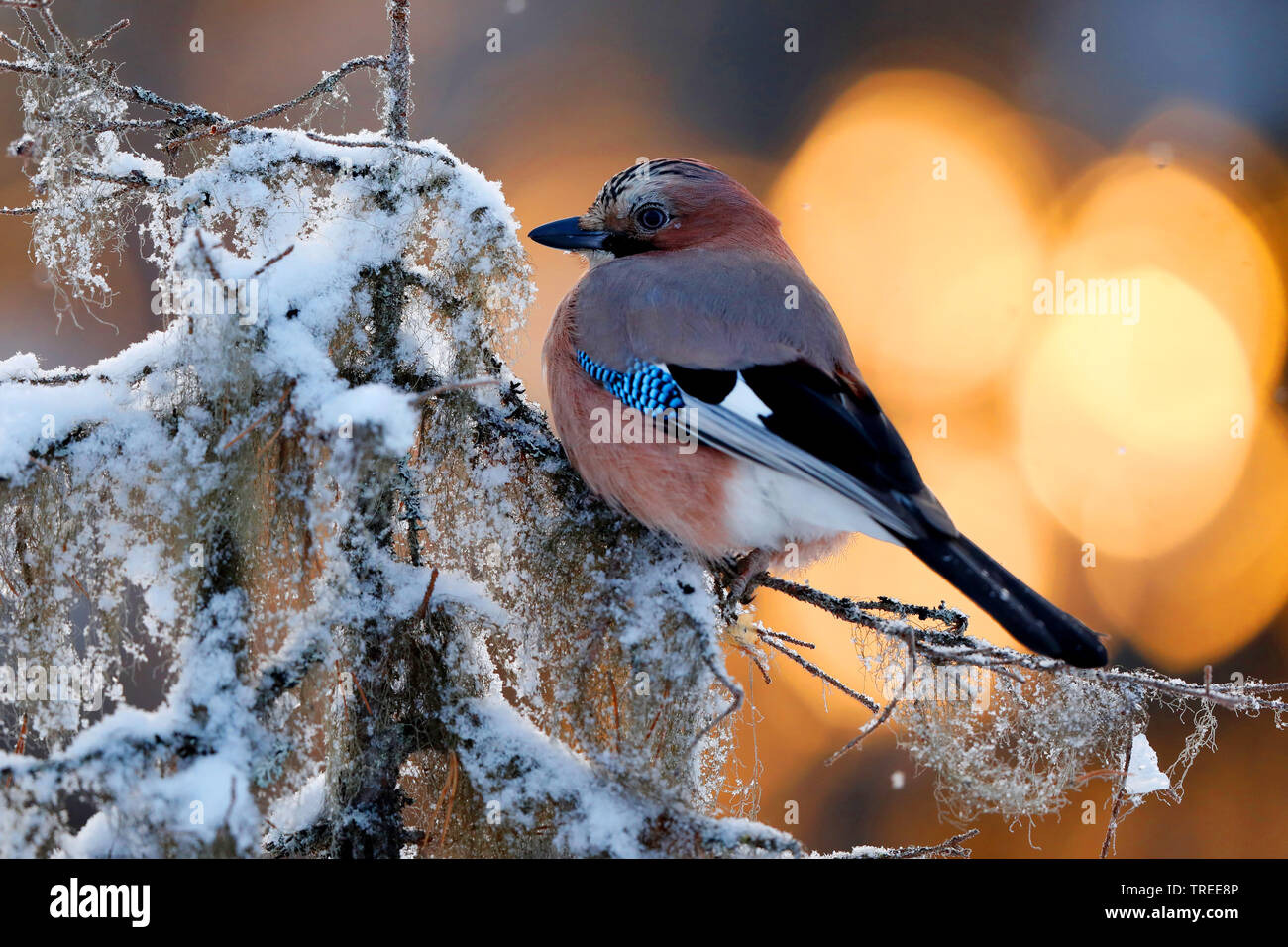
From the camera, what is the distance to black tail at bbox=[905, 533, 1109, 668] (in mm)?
1603

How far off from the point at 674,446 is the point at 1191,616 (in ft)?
12.2

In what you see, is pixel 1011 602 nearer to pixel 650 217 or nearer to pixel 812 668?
pixel 812 668

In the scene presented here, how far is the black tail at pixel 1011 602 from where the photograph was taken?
1.60 metres

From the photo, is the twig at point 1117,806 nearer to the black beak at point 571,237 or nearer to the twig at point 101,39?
the black beak at point 571,237

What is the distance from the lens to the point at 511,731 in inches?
61.2

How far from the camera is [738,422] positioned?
205 cm

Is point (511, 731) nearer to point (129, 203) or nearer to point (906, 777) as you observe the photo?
point (129, 203)

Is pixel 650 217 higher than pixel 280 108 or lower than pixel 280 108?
higher

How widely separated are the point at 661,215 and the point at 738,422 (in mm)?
739

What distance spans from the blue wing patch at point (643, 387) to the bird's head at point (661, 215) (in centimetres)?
53

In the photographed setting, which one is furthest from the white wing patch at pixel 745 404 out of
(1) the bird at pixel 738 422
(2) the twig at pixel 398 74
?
(2) the twig at pixel 398 74

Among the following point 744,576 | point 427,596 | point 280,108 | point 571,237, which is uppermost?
point 571,237

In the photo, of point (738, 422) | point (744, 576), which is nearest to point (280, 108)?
point (738, 422)
